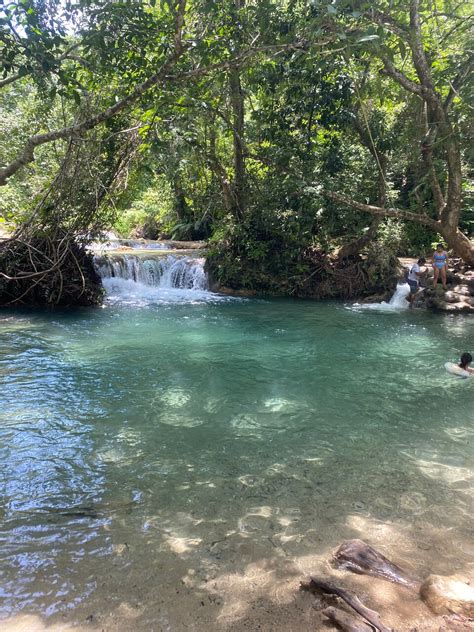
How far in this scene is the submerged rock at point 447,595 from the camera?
2.75 meters

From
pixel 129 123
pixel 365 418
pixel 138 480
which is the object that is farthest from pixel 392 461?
pixel 129 123

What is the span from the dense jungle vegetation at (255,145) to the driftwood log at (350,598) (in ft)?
18.3

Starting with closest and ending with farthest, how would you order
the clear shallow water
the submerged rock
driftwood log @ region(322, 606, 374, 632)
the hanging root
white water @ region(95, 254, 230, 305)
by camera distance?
driftwood log @ region(322, 606, 374, 632) → the submerged rock → the clear shallow water → the hanging root → white water @ region(95, 254, 230, 305)

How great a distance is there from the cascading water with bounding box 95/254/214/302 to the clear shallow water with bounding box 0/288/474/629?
631cm

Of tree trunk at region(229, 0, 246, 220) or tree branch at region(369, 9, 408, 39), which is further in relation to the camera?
tree trunk at region(229, 0, 246, 220)

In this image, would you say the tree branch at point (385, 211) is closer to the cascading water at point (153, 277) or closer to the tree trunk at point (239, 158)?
the tree trunk at point (239, 158)

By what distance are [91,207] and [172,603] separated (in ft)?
39.7

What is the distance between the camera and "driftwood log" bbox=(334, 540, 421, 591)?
10.3 ft

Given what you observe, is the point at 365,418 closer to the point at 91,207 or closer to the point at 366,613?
the point at 366,613

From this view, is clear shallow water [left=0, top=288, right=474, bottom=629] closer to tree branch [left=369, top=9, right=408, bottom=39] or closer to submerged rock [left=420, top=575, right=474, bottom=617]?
submerged rock [left=420, top=575, right=474, bottom=617]

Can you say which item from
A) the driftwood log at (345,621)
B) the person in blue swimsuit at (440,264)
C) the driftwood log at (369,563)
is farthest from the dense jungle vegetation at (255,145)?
the driftwood log at (345,621)

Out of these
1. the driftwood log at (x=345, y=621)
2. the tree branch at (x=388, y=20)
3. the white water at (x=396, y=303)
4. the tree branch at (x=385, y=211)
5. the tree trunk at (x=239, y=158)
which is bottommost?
the white water at (x=396, y=303)

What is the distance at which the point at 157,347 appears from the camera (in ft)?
33.5

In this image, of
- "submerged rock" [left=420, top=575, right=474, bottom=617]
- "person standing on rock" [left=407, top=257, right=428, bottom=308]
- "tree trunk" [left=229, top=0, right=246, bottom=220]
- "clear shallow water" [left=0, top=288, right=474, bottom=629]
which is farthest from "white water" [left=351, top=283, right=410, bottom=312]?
"submerged rock" [left=420, top=575, right=474, bottom=617]
